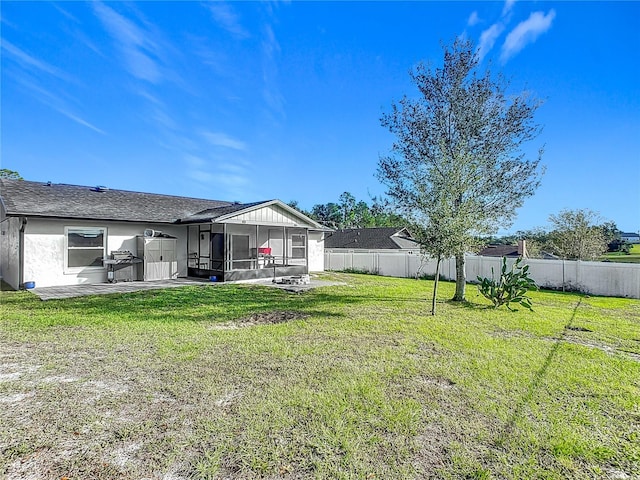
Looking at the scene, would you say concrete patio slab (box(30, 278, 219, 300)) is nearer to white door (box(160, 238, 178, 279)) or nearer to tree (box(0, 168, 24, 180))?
white door (box(160, 238, 178, 279))

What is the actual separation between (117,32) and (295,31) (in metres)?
6.30

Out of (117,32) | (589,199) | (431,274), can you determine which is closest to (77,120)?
(117,32)

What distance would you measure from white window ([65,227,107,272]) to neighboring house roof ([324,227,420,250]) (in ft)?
71.5

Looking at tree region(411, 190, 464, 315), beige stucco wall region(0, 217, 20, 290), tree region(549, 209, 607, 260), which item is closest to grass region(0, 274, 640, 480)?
tree region(411, 190, 464, 315)

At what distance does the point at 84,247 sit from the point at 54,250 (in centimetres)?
91

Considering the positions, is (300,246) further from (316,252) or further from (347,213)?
(347,213)

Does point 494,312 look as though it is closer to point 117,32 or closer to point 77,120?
point 117,32

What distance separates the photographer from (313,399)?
3650 mm

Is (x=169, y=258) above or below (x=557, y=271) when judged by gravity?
above

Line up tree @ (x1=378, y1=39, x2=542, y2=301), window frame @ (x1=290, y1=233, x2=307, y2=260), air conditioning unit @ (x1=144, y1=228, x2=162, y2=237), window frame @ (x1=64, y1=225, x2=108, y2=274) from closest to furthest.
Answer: tree @ (x1=378, y1=39, x2=542, y2=301)
window frame @ (x1=64, y1=225, x2=108, y2=274)
air conditioning unit @ (x1=144, y1=228, x2=162, y2=237)
window frame @ (x1=290, y1=233, x2=307, y2=260)

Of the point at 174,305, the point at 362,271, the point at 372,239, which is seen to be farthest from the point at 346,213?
the point at 174,305

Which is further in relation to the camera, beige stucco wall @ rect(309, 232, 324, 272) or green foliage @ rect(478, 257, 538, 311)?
beige stucco wall @ rect(309, 232, 324, 272)

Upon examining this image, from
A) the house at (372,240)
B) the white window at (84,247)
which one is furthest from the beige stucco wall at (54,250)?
the house at (372,240)

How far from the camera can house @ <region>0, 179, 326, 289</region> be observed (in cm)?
1162
